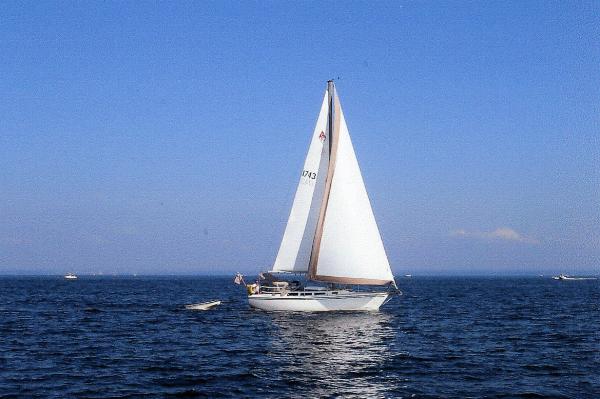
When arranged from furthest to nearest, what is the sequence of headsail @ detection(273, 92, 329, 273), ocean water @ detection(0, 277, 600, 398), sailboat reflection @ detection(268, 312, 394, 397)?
headsail @ detection(273, 92, 329, 273) < sailboat reflection @ detection(268, 312, 394, 397) < ocean water @ detection(0, 277, 600, 398)

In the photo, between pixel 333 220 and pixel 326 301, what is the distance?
6.67m

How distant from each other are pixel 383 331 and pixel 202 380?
62.8 ft

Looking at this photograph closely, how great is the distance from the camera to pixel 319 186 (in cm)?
5191

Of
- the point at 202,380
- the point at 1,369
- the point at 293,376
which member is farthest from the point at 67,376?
the point at 293,376

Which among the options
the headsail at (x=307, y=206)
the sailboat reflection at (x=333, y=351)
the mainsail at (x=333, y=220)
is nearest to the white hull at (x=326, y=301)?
the sailboat reflection at (x=333, y=351)

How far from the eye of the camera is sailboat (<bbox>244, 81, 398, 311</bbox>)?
48.4 meters

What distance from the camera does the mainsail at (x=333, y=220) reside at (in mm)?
48688

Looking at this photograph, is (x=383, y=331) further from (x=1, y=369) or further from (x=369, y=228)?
(x=1, y=369)

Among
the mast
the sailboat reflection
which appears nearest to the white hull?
the sailboat reflection

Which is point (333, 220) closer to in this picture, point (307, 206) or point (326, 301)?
point (307, 206)

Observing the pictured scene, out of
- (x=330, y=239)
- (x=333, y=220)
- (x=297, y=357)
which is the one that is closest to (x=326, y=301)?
(x=330, y=239)

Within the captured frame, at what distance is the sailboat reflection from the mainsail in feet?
12.9

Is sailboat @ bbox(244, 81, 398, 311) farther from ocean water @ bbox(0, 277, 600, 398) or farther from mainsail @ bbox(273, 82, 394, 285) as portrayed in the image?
ocean water @ bbox(0, 277, 600, 398)

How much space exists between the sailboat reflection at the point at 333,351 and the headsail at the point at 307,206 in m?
5.06
